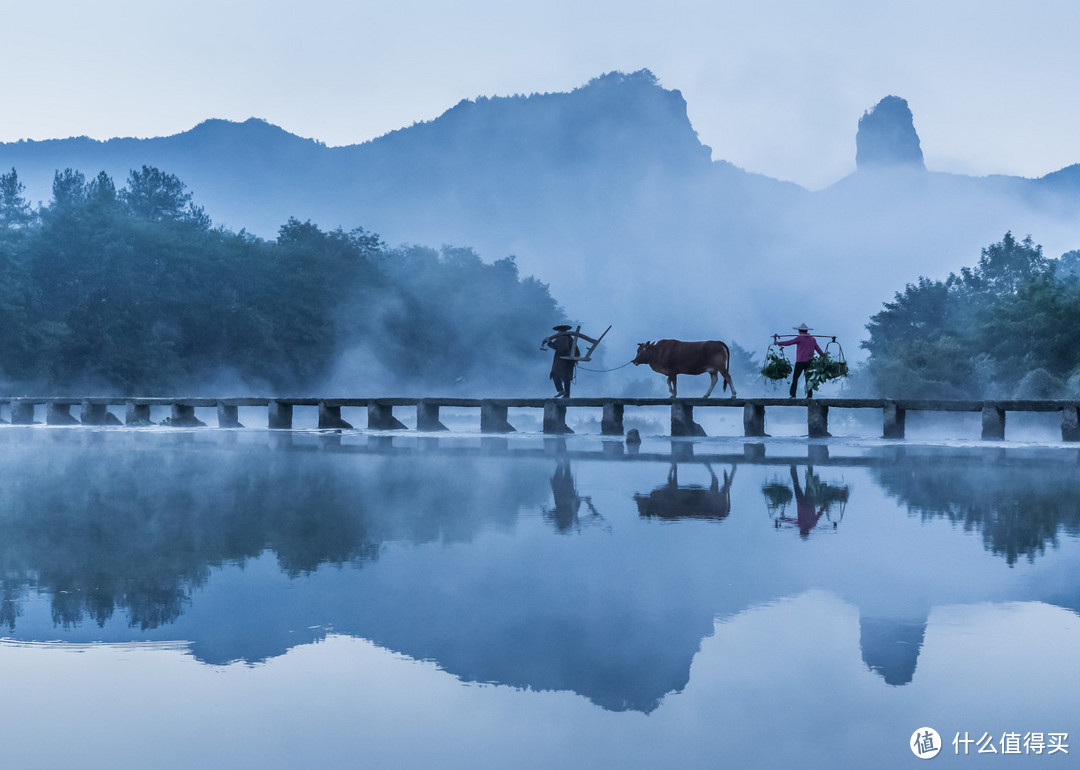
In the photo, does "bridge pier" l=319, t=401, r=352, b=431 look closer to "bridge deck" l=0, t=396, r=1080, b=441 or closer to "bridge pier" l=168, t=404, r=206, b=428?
"bridge deck" l=0, t=396, r=1080, b=441

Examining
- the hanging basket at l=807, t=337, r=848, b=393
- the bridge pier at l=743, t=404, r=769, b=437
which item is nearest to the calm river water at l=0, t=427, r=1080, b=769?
the bridge pier at l=743, t=404, r=769, b=437

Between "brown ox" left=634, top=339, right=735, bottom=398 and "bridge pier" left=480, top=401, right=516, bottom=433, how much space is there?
3.62 meters

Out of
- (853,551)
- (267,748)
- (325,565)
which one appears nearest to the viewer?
(267,748)

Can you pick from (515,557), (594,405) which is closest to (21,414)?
(594,405)

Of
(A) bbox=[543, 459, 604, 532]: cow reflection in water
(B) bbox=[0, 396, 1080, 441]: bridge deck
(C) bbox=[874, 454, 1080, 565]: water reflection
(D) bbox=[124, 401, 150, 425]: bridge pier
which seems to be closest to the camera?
(C) bbox=[874, 454, 1080, 565]: water reflection

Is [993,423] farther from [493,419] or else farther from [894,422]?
[493,419]

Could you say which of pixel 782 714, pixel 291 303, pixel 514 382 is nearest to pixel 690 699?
pixel 782 714

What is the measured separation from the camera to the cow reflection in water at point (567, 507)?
12758mm

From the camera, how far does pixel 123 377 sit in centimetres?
6406

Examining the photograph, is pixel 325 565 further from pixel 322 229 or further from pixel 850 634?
pixel 322 229

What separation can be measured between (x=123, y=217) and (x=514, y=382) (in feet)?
128

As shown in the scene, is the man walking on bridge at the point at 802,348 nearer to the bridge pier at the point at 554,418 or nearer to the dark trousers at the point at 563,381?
the dark trousers at the point at 563,381

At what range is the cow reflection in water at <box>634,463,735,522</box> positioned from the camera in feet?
44.8

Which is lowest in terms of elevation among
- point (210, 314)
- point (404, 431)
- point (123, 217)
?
point (404, 431)
